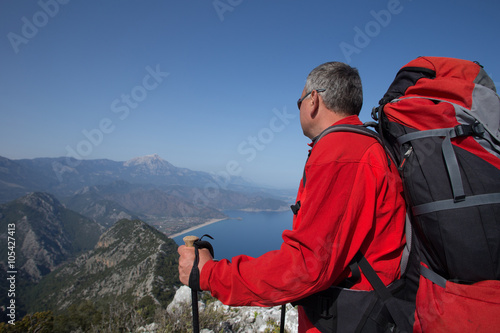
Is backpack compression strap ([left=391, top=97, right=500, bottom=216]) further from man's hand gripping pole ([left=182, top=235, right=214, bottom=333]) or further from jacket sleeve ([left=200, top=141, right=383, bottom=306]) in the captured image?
man's hand gripping pole ([left=182, top=235, right=214, bottom=333])

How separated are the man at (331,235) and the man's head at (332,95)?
33 cm

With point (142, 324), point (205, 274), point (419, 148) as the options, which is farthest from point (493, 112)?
point (142, 324)

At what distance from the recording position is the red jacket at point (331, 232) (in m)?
1.20

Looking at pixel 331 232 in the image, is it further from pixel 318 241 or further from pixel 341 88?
pixel 341 88

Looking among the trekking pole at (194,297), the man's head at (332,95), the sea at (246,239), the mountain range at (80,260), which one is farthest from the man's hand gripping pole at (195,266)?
the sea at (246,239)

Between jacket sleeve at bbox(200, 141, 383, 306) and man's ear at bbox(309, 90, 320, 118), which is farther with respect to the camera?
man's ear at bbox(309, 90, 320, 118)

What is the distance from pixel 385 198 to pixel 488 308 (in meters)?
0.59

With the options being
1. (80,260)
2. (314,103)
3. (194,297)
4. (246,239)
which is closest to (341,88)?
(314,103)

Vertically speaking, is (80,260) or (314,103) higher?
(314,103)

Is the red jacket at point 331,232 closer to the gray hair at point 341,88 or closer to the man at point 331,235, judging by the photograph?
the man at point 331,235

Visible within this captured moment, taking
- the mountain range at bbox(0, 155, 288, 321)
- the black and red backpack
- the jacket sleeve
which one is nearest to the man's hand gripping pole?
the jacket sleeve

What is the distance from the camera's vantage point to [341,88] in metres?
1.63

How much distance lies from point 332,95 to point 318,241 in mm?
1024

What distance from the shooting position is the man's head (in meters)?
1.63
